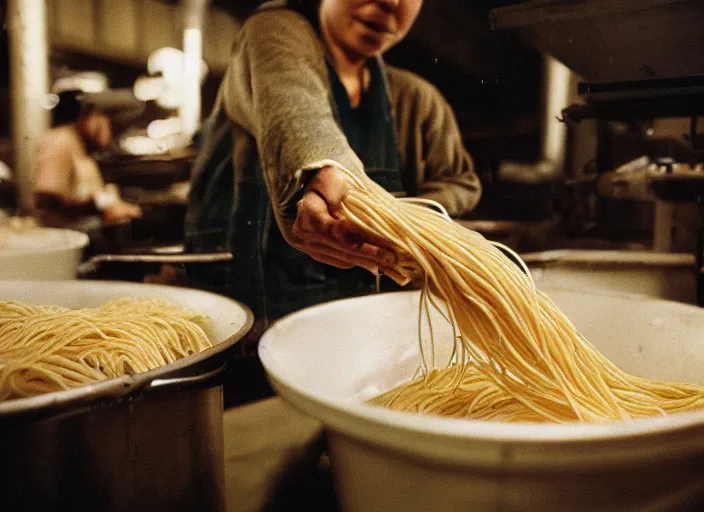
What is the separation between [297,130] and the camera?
41.3 inches

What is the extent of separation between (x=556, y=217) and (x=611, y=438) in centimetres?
121

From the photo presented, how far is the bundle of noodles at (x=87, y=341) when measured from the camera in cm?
79

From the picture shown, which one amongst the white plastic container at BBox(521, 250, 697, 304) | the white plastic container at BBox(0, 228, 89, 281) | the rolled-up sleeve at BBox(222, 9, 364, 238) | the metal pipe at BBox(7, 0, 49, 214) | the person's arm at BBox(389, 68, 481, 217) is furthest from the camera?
the person's arm at BBox(389, 68, 481, 217)

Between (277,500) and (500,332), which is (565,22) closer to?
(500,332)

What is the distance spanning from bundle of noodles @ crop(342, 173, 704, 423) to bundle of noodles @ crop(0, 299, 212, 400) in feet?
1.30

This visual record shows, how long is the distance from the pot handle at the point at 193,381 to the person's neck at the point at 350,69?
95 cm

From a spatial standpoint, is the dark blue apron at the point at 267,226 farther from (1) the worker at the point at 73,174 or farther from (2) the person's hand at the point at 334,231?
(2) the person's hand at the point at 334,231

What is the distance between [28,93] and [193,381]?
1.23 m

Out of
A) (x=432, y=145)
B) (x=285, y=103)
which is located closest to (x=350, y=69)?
(x=432, y=145)

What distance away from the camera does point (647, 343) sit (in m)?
0.99

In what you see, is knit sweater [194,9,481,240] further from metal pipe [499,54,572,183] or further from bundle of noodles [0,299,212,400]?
bundle of noodles [0,299,212,400]

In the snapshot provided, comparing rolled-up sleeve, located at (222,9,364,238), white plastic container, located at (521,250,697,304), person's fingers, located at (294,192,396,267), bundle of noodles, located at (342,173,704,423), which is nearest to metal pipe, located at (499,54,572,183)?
white plastic container, located at (521,250,697,304)

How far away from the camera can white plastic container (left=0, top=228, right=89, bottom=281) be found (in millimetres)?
1193

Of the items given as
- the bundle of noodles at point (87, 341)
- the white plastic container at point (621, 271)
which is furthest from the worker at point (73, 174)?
the white plastic container at point (621, 271)
